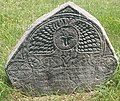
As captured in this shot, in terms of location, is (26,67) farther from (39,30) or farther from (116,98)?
(116,98)

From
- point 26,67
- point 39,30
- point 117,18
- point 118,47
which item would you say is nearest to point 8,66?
point 26,67

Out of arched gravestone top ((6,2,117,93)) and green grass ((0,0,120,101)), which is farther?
green grass ((0,0,120,101))

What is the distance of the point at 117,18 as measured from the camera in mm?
8391

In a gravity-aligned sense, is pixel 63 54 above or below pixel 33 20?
below

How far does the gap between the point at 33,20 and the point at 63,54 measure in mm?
3033

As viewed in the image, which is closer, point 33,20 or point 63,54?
point 63,54

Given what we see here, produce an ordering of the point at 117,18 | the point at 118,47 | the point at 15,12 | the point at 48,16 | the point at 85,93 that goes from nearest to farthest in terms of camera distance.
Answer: the point at 48,16
the point at 85,93
the point at 118,47
the point at 117,18
the point at 15,12

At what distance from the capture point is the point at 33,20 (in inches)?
349

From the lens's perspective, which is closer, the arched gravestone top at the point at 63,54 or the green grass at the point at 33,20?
the arched gravestone top at the point at 63,54

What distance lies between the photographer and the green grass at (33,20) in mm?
5906

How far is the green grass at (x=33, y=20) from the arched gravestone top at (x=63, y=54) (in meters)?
0.15

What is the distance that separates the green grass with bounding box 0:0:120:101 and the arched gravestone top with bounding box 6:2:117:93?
147mm

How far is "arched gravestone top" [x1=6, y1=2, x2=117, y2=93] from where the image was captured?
5.75 m

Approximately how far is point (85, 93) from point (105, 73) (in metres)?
0.35
